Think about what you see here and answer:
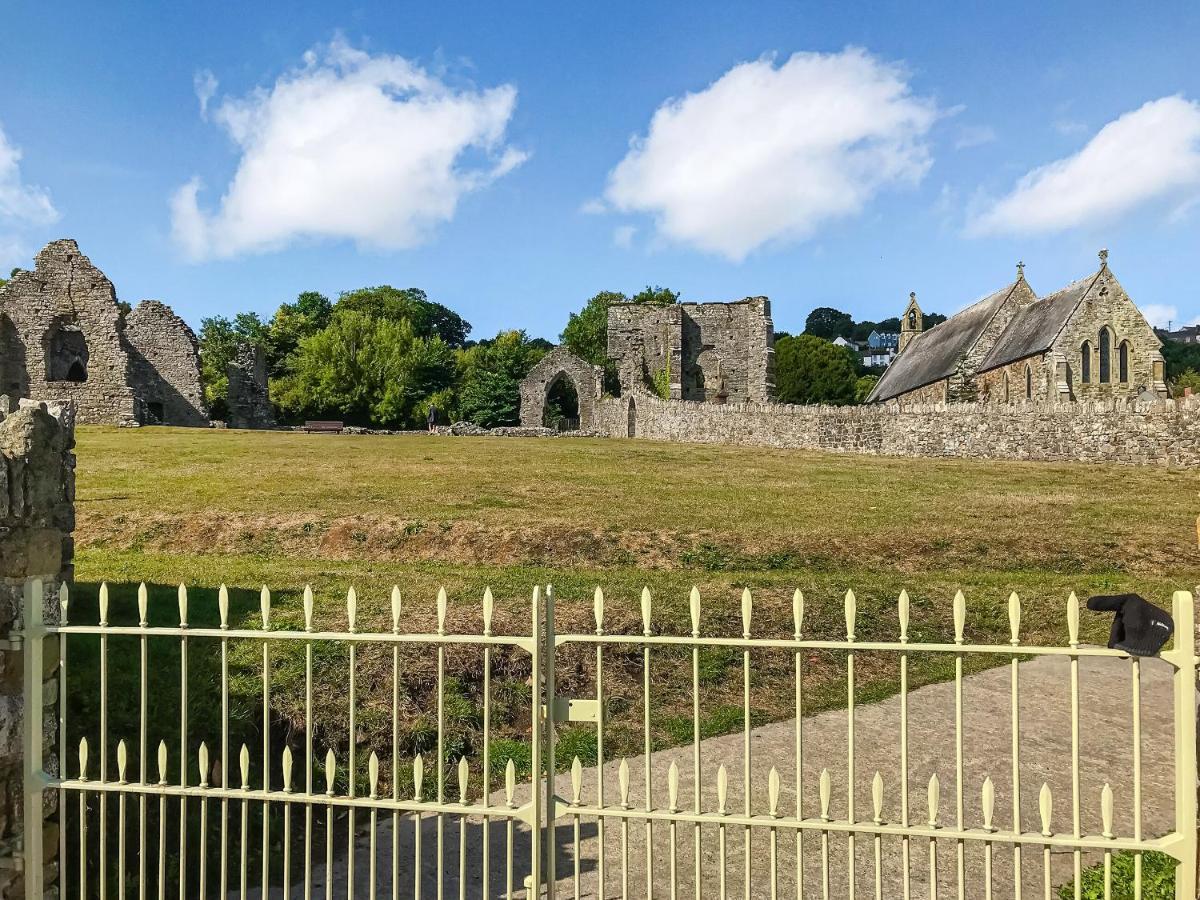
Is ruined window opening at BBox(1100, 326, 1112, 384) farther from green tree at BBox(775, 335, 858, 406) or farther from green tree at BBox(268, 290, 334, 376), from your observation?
green tree at BBox(268, 290, 334, 376)

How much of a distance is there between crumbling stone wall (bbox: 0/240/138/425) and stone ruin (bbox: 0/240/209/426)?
4 cm

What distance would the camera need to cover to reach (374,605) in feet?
31.0

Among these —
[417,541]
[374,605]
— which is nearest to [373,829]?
[374,605]

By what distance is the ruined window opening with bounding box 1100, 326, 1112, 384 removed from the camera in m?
33.9

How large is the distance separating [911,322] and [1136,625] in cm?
6062

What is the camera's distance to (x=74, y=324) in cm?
3569

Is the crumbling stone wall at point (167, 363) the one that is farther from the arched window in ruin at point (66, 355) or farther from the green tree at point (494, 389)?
the green tree at point (494, 389)

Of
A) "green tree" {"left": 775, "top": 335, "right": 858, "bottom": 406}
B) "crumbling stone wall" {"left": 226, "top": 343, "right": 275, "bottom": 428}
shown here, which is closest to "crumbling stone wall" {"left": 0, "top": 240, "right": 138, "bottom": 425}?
"crumbling stone wall" {"left": 226, "top": 343, "right": 275, "bottom": 428}

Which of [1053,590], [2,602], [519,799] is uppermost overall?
[2,602]

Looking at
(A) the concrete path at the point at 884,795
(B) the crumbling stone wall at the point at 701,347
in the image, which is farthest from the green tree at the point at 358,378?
(A) the concrete path at the point at 884,795

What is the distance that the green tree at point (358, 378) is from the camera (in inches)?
2106

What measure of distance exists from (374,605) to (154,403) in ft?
114

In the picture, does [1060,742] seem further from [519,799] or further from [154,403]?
[154,403]

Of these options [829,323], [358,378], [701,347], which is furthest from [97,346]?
[829,323]
